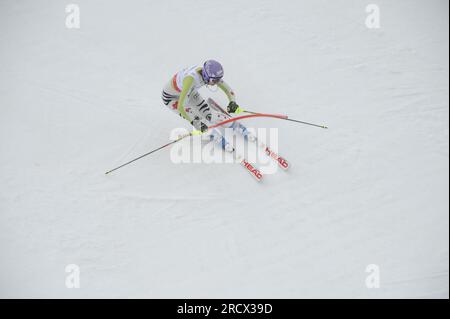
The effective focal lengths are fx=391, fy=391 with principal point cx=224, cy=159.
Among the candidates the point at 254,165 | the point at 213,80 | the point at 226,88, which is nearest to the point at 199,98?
the point at 226,88

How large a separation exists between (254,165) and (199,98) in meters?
1.28

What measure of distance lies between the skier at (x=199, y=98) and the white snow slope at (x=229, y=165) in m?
0.55

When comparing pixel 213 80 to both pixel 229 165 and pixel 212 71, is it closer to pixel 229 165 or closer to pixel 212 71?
pixel 212 71

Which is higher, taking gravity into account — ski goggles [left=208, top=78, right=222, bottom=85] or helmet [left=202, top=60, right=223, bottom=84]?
helmet [left=202, top=60, right=223, bottom=84]

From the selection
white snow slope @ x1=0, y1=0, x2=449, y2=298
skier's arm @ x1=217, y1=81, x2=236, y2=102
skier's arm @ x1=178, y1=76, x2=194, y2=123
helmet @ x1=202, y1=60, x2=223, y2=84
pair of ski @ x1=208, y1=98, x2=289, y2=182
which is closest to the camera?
helmet @ x1=202, y1=60, x2=223, y2=84

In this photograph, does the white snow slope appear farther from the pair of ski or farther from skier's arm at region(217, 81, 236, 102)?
skier's arm at region(217, 81, 236, 102)

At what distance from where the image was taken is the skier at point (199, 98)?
4.84 metres

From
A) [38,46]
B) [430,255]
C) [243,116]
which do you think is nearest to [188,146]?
[243,116]

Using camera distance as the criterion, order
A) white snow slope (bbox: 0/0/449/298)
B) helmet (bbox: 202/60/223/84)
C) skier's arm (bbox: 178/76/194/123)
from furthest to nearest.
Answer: white snow slope (bbox: 0/0/449/298)
skier's arm (bbox: 178/76/194/123)
helmet (bbox: 202/60/223/84)

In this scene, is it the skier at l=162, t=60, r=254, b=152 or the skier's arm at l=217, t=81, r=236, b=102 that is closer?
the skier at l=162, t=60, r=254, b=152

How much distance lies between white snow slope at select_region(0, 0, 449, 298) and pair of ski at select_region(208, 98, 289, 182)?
148 millimetres

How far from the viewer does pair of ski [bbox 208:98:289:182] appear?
568cm

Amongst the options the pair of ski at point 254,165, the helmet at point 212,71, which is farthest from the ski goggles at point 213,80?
the pair of ski at point 254,165

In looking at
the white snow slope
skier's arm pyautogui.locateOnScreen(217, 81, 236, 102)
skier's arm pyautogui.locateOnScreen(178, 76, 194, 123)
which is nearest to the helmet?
skier's arm pyautogui.locateOnScreen(178, 76, 194, 123)
